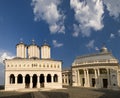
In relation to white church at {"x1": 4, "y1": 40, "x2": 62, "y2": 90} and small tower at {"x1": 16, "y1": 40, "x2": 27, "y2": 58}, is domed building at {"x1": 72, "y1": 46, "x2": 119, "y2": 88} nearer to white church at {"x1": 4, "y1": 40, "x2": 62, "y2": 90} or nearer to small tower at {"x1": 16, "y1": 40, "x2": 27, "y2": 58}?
white church at {"x1": 4, "y1": 40, "x2": 62, "y2": 90}

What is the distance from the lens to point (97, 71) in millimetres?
91750

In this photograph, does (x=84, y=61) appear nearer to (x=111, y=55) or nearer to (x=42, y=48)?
(x=111, y=55)

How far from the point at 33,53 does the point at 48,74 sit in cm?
1227

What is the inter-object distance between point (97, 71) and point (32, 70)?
3007 centimetres

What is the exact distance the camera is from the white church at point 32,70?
7738cm

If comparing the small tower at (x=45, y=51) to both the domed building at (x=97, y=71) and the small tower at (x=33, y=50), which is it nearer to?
the small tower at (x=33, y=50)

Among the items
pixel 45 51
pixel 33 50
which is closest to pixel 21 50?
pixel 33 50

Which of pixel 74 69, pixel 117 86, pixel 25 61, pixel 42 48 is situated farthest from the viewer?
pixel 74 69

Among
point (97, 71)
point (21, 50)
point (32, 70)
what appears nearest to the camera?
point (32, 70)

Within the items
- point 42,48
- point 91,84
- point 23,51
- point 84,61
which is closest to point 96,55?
point 84,61

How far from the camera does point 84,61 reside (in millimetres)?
102125

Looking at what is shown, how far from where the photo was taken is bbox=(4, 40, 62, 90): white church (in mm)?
77375

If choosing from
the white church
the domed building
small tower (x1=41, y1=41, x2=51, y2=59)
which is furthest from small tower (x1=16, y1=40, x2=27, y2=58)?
the domed building

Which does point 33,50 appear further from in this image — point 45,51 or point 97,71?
point 97,71
